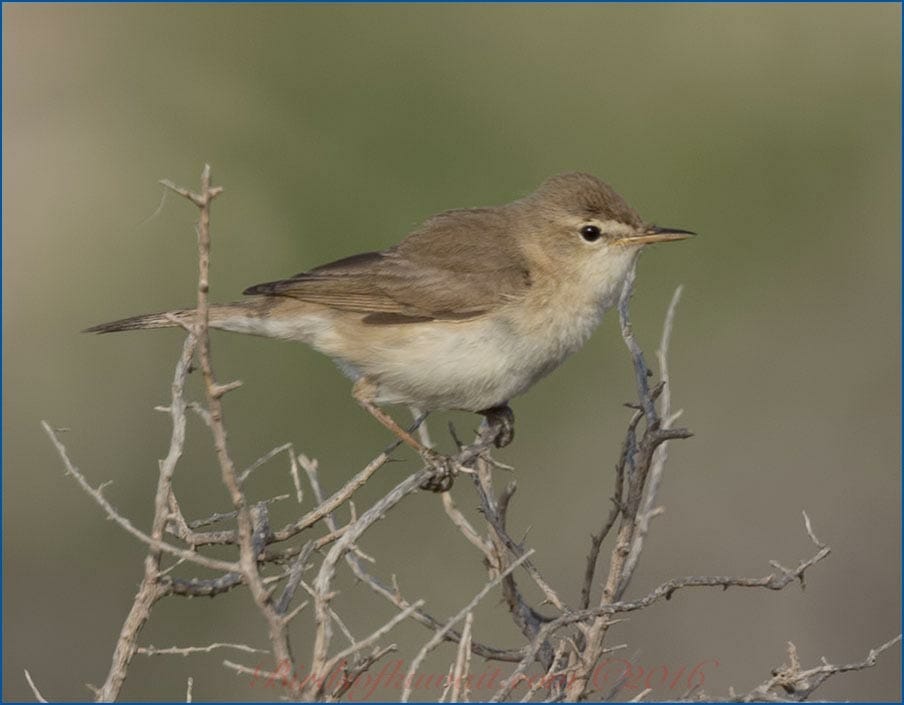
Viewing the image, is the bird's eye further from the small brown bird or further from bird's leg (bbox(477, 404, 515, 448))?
bird's leg (bbox(477, 404, 515, 448))

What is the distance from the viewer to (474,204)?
30.4ft

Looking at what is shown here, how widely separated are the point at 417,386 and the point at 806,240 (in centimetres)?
534

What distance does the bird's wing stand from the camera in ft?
18.3

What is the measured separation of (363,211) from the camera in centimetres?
943

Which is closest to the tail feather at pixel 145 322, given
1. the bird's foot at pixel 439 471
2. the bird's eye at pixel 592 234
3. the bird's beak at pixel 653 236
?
the bird's foot at pixel 439 471

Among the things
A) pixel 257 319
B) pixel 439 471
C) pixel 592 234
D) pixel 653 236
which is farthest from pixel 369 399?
pixel 653 236

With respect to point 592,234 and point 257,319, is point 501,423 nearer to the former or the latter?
point 592,234

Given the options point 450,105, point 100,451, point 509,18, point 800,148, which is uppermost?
point 509,18

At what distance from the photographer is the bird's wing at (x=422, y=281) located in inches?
219

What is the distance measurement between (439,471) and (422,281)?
1.08 m

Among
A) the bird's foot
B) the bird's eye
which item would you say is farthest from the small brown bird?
the bird's foot

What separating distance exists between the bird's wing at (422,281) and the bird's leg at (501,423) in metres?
0.40

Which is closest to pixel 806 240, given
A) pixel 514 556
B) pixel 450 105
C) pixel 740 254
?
pixel 740 254

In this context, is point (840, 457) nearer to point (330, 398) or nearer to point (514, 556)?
point (330, 398)
